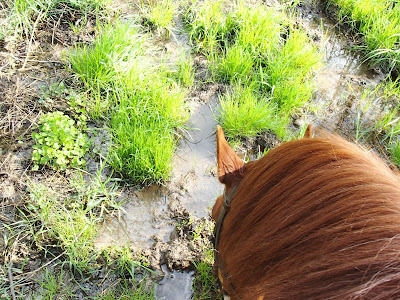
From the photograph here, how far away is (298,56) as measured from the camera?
3.51m

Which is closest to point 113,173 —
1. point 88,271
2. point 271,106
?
point 88,271

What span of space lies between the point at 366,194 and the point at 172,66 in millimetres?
2655

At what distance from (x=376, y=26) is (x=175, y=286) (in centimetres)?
353

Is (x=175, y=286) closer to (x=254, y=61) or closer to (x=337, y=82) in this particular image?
(x=254, y=61)

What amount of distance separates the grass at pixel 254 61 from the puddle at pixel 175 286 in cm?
127

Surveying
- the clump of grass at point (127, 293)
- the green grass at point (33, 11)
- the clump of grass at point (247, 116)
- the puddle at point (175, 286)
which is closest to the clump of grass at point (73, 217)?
the clump of grass at point (127, 293)

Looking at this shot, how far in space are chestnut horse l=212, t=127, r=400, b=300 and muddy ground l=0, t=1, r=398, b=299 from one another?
118cm

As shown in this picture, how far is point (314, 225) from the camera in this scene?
3.51 ft

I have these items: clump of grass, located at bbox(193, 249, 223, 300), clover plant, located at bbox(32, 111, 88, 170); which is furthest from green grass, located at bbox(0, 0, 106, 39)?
clump of grass, located at bbox(193, 249, 223, 300)

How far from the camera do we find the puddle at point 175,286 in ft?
7.66

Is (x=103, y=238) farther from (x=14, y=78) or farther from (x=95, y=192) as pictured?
(x=14, y=78)

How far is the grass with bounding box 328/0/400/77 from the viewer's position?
382 cm

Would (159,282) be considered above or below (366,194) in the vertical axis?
below

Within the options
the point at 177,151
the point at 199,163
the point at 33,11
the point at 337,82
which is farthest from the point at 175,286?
the point at 33,11
